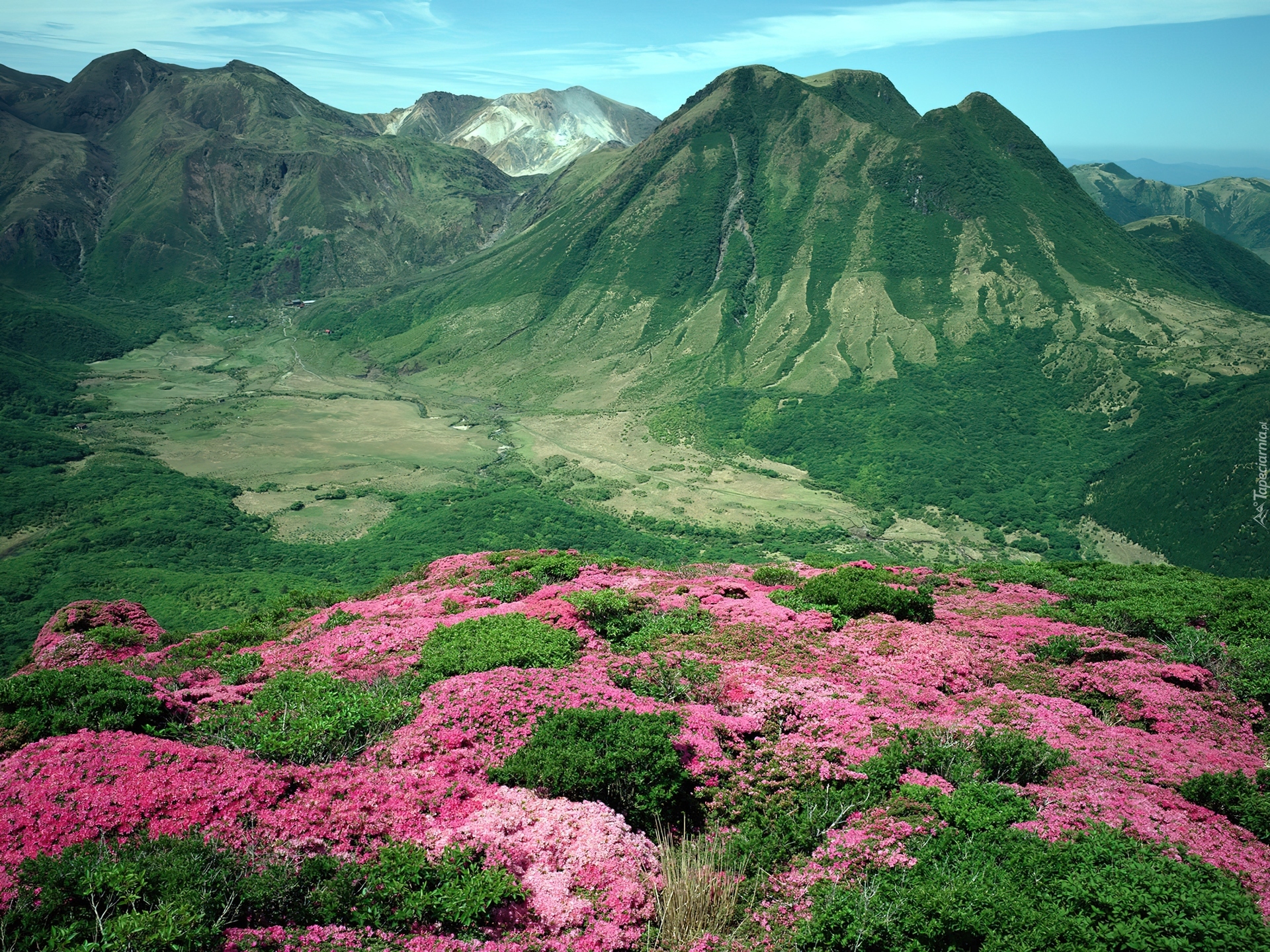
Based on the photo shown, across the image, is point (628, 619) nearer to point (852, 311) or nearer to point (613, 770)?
point (613, 770)

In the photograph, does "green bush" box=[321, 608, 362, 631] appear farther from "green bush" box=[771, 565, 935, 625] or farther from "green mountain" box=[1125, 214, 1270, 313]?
"green mountain" box=[1125, 214, 1270, 313]

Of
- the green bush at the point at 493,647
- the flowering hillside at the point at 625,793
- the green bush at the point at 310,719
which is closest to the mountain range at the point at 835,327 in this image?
the green bush at the point at 493,647

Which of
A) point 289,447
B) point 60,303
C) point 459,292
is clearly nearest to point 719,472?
point 289,447

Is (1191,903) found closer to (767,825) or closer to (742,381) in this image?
(767,825)

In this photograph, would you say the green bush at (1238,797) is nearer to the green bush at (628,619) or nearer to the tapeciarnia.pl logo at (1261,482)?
the green bush at (628,619)

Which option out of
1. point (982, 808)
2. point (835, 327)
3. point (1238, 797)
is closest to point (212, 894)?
point (982, 808)

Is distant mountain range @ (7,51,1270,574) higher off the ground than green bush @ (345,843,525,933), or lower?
higher

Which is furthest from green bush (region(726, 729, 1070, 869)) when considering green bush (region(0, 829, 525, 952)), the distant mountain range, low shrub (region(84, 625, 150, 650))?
the distant mountain range
